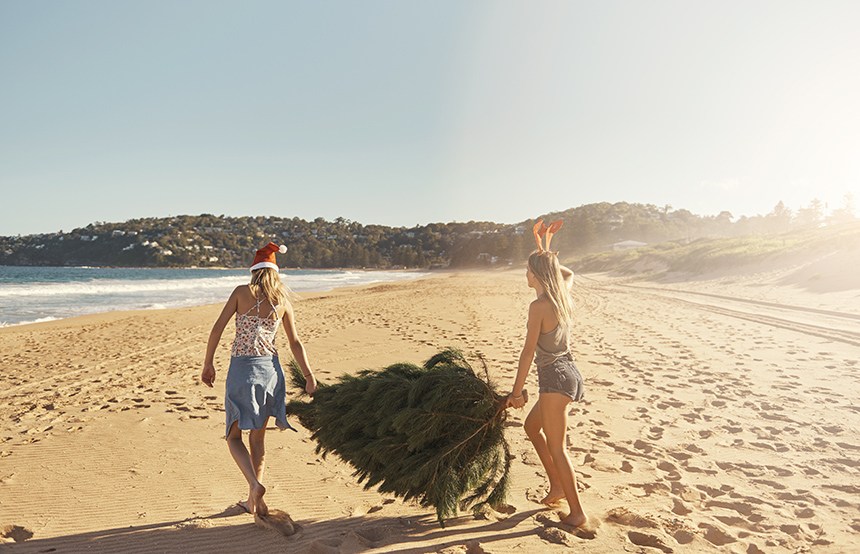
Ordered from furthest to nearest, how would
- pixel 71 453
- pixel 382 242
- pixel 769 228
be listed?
pixel 382 242, pixel 769 228, pixel 71 453

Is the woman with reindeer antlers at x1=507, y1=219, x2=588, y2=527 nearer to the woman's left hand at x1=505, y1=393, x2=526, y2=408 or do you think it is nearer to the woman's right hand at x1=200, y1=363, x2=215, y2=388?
the woman's left hand at x1=505, y1=393, x2=526, y2=408

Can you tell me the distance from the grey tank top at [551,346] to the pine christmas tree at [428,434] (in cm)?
40

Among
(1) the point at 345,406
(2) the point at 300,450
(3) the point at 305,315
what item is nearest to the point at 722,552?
(1) the point at 345,406

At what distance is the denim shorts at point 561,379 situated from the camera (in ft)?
9.32

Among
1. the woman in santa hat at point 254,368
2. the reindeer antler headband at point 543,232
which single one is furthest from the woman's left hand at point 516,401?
the woman in santa hat at point 254,368

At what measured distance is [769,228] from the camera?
117125 millimetres

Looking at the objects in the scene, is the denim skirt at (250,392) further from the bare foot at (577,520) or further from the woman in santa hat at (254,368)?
the bare foot at (577,520)

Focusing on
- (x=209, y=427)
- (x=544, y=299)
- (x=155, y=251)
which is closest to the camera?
(x=544, y=299)

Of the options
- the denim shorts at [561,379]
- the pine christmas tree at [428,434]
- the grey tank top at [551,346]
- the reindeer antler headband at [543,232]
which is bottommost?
the pine christmas tree at [428,434]

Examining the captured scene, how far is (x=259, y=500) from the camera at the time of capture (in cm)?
293

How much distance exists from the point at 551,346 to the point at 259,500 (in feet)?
7.35

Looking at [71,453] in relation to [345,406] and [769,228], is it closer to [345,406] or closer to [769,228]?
[345,406]

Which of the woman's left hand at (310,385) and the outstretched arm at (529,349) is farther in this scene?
the woman's left hand at (310,385)

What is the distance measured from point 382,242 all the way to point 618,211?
7781 cm
